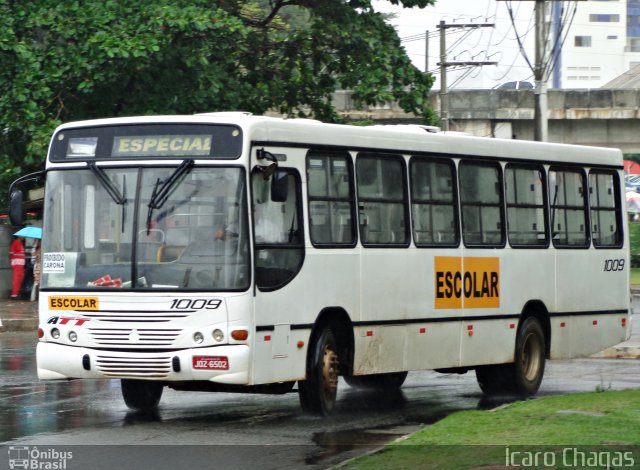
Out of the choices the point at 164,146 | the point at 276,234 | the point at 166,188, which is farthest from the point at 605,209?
the point at 166,188

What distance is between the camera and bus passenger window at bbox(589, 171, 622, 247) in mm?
17703

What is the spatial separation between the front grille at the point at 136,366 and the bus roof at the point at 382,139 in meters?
2.12

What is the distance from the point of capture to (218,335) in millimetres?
12016

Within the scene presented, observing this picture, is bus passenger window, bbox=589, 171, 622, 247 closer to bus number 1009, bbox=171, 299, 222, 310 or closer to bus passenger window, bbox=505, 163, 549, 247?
bus passenger window, bbox=505, 163, 549, 247

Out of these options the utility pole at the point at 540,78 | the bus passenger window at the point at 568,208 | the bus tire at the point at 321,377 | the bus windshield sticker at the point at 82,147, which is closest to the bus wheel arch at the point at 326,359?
the bus tire at the point at 321,377

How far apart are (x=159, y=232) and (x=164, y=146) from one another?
2.63 feet

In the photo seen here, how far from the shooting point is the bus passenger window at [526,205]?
637 inches

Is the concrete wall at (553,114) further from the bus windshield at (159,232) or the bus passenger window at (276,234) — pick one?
the bus windshield at (159,232)

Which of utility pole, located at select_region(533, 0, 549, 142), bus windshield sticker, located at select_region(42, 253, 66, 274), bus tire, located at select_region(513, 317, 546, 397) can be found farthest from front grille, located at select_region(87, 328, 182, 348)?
utility pole, located at select_region(533, 0, 549, 142)

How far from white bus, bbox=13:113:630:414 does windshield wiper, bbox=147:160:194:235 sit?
2cm

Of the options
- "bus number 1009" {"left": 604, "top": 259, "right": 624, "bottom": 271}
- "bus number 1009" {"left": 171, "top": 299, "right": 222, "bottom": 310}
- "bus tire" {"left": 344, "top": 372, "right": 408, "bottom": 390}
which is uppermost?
"bus number 1009" {"left": 604, "top": 259, "right": 624, "bottom": 271}

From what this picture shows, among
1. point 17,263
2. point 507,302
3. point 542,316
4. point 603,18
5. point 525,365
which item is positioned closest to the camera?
point 507,302

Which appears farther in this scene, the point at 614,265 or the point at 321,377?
the point at 614,265

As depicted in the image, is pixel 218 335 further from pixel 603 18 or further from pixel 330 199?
pixel 603 18
